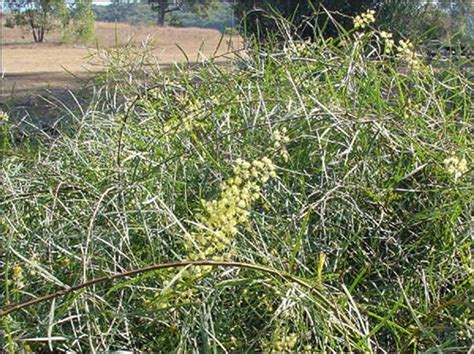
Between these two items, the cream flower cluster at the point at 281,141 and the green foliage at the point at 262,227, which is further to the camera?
the cream flower cluster at the point at 281,141

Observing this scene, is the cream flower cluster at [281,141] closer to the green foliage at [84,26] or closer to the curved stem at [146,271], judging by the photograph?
the curved stem at [146,271]

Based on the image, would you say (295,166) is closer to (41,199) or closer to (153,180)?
(153,180)

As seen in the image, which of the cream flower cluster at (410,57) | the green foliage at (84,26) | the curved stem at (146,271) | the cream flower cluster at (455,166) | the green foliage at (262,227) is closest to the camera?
the curved stem at (146,271)

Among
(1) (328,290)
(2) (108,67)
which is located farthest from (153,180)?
(2) (108,67)

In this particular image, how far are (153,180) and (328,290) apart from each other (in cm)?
45

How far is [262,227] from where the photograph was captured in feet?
4.79

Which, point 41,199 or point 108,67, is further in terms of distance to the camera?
point 108,67

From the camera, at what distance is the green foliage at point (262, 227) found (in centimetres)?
129

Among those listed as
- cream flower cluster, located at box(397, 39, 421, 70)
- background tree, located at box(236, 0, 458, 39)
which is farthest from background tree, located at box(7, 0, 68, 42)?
cream flower cluster, located at box(397, 39, 421, 70)

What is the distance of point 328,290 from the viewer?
138cm

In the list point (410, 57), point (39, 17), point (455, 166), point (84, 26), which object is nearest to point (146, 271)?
point (455, 166)

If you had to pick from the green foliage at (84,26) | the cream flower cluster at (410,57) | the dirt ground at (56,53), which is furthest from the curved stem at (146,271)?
the green foliage at (84,26)

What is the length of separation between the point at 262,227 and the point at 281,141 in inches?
9.1

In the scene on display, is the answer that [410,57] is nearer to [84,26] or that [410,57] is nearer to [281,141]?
[281,141]
